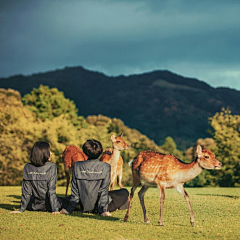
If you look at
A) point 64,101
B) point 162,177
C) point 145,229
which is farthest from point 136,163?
point 64,101

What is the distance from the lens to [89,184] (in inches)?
326

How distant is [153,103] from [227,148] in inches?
5469

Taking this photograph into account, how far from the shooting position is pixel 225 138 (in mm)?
38844

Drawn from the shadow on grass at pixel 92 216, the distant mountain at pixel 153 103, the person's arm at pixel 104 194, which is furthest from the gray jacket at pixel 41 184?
the distant mountain at pixel 153 103

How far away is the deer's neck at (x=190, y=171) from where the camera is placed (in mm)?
7812

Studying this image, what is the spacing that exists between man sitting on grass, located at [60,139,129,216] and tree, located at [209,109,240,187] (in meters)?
30.5

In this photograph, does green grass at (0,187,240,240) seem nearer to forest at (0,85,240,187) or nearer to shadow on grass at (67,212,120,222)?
shadow on grass at (67,212,120,222)

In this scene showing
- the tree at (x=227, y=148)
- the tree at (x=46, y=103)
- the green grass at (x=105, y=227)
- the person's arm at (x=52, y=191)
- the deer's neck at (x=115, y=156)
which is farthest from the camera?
the tree at (x=46, y=103)

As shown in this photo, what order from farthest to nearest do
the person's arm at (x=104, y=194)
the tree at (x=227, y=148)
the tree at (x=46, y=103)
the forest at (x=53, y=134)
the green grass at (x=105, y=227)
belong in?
the tree at (x=46, y=103)
the tree at (x=227, y=148)
the forest at (x=53, y=134)
the person's arm at (x=104, y=194)
the green grass at (x=105, y=227)

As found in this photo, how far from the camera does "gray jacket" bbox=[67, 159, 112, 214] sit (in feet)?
27.2

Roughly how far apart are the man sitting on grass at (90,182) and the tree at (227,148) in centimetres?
3045

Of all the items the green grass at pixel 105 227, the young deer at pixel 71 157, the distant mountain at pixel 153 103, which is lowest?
the green grass at pixel 105 227

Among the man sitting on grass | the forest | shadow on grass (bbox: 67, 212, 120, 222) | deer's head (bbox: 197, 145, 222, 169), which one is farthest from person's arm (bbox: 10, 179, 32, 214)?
the forest

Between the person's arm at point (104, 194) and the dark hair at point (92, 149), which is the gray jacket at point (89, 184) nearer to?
the person's arm at point (104, 194)
